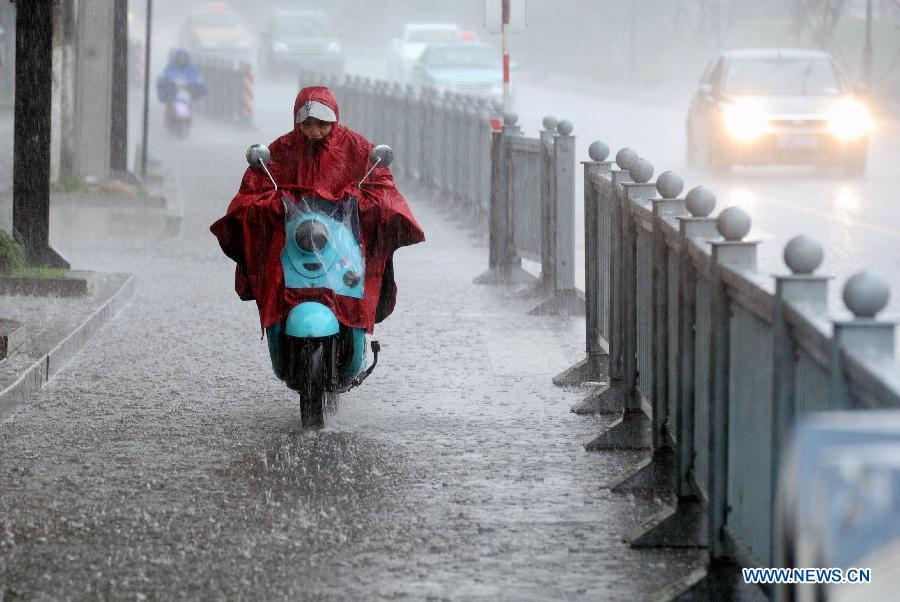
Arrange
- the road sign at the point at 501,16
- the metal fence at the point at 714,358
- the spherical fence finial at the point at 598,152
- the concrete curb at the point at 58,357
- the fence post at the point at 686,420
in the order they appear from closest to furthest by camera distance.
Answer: the metal fence at the point at 714,358 → the fence post at the point at 686,420 → the concrete curb at the point at 58,357 → the spherical fence finial at the point at 598,152 → the road sign at the point at 501,16

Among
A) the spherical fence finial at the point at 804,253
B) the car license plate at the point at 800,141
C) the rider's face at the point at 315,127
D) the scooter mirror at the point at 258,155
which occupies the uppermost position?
the car license plate at the point at 800,141

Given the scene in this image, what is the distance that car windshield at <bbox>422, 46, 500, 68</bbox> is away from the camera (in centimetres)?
4166

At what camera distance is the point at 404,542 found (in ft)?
21.8

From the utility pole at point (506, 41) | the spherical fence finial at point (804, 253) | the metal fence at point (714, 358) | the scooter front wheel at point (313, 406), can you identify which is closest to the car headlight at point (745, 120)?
the utility pole at point (506, 41)

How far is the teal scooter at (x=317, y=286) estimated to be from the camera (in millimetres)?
8328

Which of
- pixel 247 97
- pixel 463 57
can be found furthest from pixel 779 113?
pixel 463 57

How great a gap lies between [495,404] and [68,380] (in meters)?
2.26

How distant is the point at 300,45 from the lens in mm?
58781

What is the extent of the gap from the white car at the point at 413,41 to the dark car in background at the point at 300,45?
5208 millimetres

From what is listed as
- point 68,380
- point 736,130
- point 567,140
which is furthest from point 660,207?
point 736,130

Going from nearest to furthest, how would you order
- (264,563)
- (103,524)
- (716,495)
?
(716,495), (264,563), (103,524)

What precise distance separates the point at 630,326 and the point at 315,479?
151cm

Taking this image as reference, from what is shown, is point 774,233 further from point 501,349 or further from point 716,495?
point 716,495

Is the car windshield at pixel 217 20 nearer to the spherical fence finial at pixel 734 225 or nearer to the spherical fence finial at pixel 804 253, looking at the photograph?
the spherical fence finial at pixel 734 225
